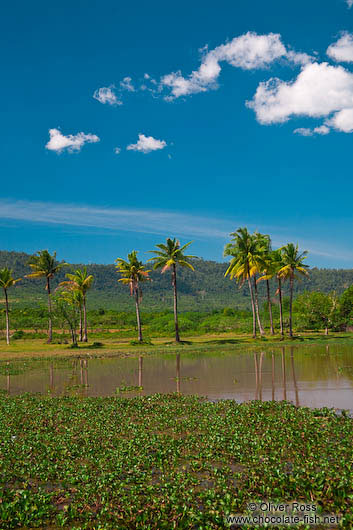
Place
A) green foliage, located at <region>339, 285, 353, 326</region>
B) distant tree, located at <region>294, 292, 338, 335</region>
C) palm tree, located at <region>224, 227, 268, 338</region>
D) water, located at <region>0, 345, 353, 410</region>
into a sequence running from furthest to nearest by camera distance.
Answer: green foliage, located at <region>339, 285, 353, 326</region>
distant tree, located at <region>294, 292, 338, 335</region>
palm tree, located at <region>224, 227, 268, 338</region>
water, located at <region>0, 345, 353, 410</region>

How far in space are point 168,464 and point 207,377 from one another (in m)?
16.1

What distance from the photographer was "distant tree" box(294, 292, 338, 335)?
214 feet

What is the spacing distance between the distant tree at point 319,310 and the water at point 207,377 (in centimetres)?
3049

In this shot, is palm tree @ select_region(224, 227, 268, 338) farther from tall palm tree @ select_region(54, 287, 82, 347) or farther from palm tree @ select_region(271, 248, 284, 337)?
tall palm tree @ select_region(54, 287, 82, 347)

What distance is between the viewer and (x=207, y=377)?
2645cm

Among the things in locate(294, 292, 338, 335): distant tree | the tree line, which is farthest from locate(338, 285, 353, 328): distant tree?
the tree line

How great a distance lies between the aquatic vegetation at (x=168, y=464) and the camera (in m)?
8.07

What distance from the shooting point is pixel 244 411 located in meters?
15.5

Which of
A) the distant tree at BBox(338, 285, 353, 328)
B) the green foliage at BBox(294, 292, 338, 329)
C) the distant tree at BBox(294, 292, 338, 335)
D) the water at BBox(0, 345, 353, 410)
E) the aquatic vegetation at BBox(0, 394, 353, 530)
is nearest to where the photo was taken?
the aquatic vegetation at BBox(0, 394, 353, 530)

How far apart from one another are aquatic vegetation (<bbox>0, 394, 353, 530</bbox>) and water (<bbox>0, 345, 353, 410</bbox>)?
3.31m

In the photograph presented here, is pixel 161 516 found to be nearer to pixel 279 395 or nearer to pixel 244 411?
pixel 244 411

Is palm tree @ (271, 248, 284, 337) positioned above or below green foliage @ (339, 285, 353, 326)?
above

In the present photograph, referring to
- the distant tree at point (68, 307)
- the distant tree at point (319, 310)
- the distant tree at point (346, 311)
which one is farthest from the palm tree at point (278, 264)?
the distant tree at point (68, 307)

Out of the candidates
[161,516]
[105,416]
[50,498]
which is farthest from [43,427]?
[161,516]
